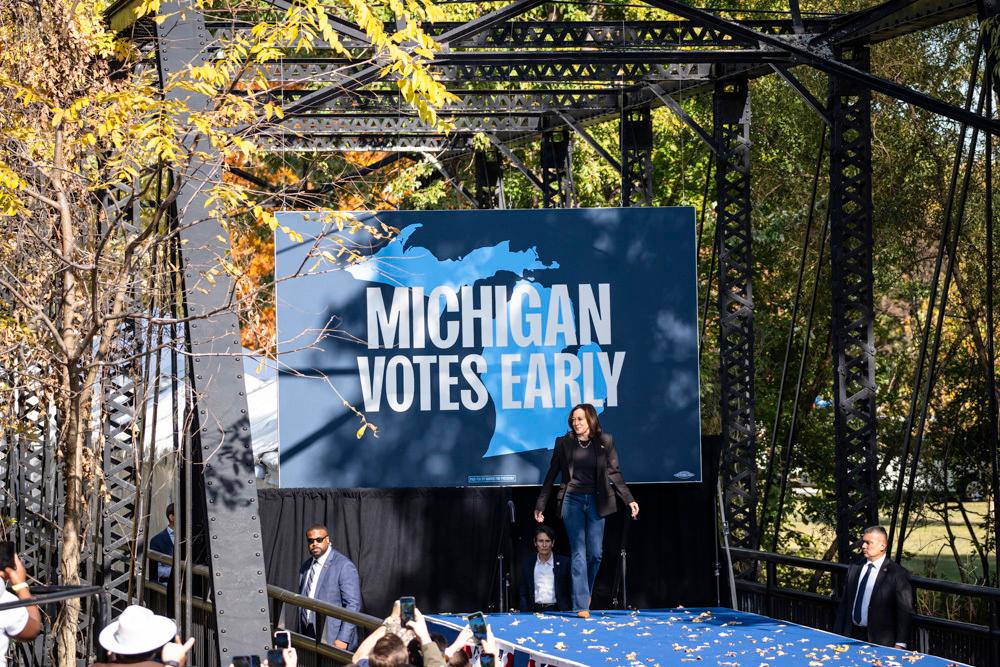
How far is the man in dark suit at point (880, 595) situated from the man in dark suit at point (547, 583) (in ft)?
11.6

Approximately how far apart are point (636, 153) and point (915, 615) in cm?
1123

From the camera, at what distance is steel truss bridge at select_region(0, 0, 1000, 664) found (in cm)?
612

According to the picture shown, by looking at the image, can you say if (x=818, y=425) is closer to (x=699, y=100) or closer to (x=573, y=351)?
(x=699, y=100)

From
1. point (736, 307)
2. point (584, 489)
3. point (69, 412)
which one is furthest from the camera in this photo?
point (736, 307)

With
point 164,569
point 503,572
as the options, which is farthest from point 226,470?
point 503,572

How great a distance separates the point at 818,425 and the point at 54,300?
1880cm

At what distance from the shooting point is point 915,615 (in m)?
11.9

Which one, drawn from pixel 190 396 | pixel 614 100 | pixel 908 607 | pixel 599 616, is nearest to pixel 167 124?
pixel 190 396

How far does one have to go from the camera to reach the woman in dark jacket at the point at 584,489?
531 inches

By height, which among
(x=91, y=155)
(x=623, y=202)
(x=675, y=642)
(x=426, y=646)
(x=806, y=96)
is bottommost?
(x=675, y=642)

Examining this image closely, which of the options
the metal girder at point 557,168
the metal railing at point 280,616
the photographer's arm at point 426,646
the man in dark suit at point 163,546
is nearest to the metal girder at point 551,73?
the metal girder at point 557,168

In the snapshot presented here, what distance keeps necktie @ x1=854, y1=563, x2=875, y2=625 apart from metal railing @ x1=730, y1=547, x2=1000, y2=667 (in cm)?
67

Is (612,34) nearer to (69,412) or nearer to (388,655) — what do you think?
(69,412)

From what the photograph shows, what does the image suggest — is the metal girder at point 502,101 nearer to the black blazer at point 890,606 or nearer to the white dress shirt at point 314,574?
the white dress shirt at point 314,574
